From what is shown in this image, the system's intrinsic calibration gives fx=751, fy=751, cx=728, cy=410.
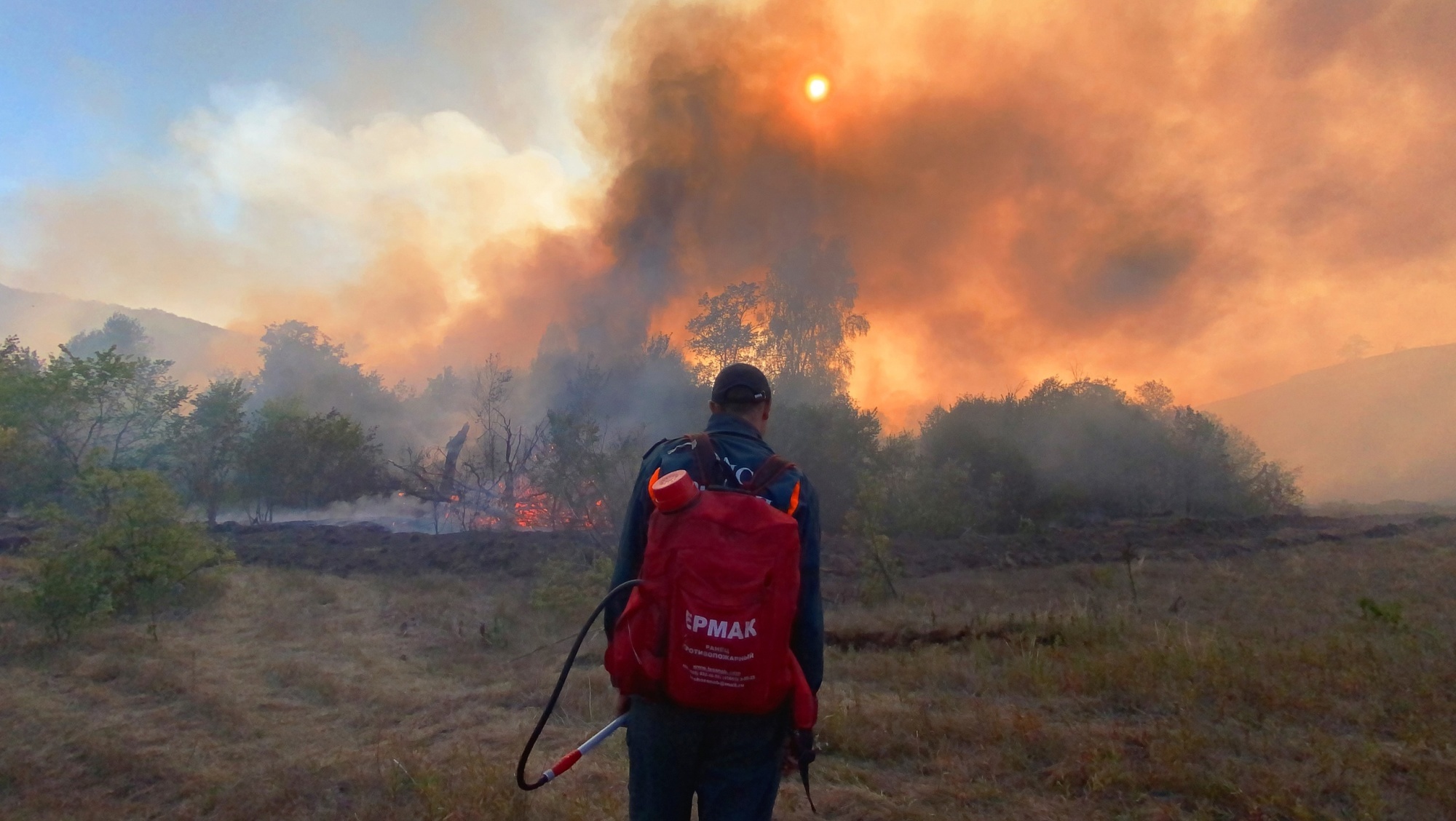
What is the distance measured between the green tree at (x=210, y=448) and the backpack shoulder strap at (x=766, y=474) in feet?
72.9

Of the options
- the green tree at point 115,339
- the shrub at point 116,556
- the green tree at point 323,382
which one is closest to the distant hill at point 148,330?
the green tree at point 115,339

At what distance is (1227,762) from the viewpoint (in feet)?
14.9

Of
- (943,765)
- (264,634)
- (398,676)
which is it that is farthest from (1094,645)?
(264,634)

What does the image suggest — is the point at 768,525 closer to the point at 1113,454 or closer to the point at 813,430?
the point at 813,430

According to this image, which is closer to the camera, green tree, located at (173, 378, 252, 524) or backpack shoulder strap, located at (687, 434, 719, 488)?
backpack shoulder strap, located at (687, 434, 719, 488)

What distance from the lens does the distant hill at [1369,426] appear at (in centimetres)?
5931

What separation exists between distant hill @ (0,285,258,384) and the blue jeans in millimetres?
91672

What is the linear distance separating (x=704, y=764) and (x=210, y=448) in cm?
2379

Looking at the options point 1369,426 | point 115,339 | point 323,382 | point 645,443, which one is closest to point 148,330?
point 115,339

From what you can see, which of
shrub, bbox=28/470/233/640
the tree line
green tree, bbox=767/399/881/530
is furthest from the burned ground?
shrub, bbox=28/470/233/640

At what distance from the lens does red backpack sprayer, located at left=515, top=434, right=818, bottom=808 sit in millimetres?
2174

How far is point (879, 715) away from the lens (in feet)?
18.7

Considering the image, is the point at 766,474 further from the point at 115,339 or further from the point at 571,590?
the point at 115,339

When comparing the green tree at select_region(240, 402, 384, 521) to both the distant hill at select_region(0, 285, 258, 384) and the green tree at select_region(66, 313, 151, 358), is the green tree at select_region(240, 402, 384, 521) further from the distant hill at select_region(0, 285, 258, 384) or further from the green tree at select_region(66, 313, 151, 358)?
the distant hill at select_region(0, 285, 258, 384)
